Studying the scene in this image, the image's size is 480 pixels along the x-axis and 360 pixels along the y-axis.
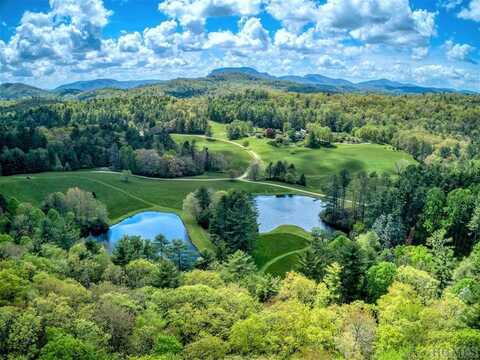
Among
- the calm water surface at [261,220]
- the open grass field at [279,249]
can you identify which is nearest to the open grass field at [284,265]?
the open grass field at [279,249]

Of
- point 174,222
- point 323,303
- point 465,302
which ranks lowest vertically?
point 174,222

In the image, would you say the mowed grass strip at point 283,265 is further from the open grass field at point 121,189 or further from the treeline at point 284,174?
the treeline at point 284,174

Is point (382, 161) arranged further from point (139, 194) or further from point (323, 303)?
point (323, 303)

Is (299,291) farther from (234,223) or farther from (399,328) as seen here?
(234,223)

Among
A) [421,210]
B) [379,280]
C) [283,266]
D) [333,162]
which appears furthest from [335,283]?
[333,162]

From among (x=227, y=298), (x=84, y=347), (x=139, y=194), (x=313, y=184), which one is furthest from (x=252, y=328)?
(x=313, y=184)

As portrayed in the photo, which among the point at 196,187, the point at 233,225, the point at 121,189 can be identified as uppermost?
the point at 233,225

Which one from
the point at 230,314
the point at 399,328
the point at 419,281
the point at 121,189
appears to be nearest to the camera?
the point at 399,328
